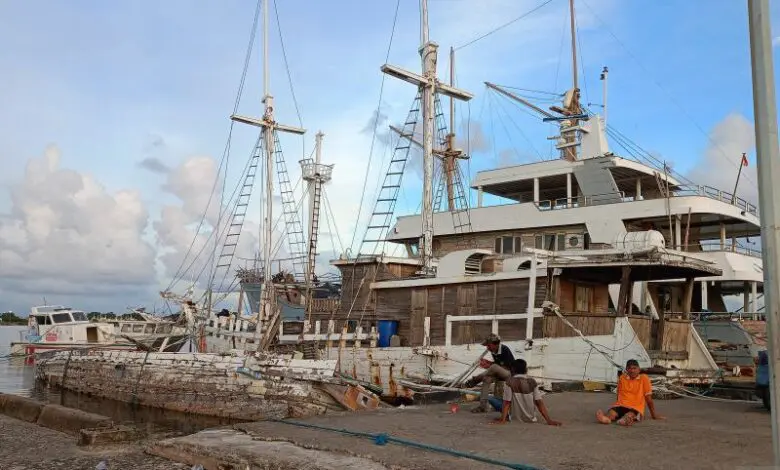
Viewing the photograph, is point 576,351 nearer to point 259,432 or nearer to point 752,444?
point 752,444

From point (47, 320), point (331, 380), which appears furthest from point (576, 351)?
point (47, 320)

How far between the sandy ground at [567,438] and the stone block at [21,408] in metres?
4.77

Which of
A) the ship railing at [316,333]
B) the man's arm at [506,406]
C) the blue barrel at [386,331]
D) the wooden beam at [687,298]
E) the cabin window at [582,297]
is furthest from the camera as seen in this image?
the ship railing at [316,333]

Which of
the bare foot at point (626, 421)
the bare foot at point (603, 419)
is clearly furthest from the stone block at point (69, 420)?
the bare foot at point (626, 421)

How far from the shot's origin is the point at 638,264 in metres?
16.1

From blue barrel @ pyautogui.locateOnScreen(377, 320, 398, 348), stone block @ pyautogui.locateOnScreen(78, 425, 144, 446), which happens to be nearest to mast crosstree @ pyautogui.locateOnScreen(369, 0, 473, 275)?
blue barrel @ pyautogui.locateOnScreen(377, 320, 398, 348)

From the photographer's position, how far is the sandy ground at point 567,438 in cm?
693

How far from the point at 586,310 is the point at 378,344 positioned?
675cm

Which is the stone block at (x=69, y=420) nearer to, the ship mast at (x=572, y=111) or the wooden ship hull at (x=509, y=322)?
the wooden ship hull at (x=509, y=322)

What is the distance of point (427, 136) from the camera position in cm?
2569

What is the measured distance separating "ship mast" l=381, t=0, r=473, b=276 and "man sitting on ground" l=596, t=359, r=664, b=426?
13.9m

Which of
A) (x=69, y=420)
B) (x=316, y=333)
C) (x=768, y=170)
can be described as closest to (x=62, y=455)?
(x=69, y=420)

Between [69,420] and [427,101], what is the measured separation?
1932cm

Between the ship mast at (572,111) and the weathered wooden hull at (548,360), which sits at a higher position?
the ship mast at (572,111)
